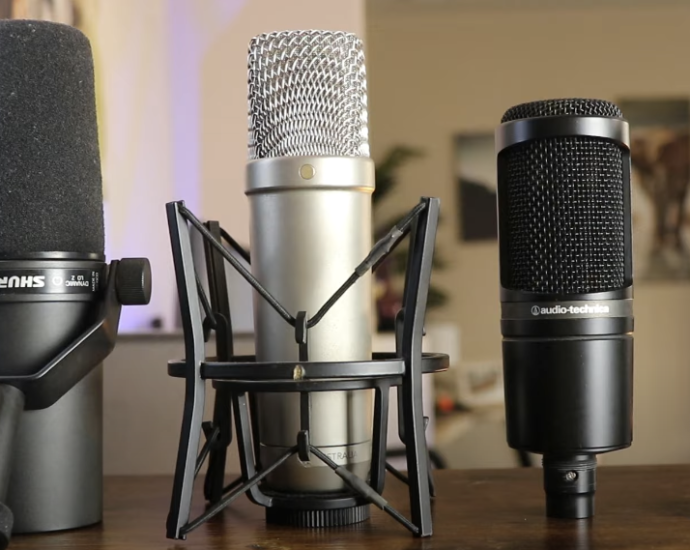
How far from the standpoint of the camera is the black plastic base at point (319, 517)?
670 mm

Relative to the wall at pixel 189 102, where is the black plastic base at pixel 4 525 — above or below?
below

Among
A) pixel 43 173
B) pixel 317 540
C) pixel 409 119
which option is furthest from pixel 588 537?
pixel 409 119

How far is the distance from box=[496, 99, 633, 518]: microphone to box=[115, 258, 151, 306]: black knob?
26 centimetres

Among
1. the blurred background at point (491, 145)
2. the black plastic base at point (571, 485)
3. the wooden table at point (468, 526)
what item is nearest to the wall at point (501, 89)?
the blurred background at point (491, 145)

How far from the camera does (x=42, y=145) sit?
26.8 inches

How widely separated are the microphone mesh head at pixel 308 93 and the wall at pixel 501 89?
15.9 feet

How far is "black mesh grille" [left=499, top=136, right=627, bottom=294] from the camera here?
66 centimetres

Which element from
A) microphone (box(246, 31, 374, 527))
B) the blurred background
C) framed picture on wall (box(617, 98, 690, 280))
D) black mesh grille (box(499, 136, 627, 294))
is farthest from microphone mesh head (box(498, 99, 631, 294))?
framed picture on wall (box(617, 98, 690, 280))

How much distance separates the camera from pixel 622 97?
5.54 meters

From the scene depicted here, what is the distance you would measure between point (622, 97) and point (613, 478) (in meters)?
5.01

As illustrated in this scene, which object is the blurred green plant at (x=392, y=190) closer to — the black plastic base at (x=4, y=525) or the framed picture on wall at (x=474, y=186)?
the framed picture on wall at (x=474, y=186)

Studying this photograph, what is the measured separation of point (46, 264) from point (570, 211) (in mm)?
350

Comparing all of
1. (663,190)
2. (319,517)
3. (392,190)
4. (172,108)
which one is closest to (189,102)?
(172,108)

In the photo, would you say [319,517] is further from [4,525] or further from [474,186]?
[474,186]
